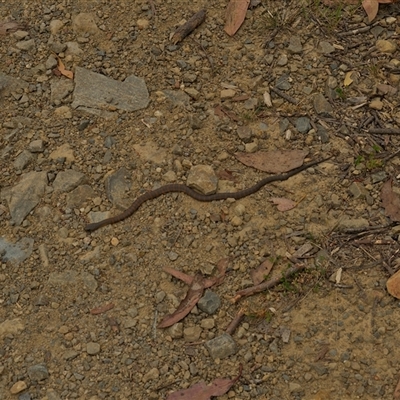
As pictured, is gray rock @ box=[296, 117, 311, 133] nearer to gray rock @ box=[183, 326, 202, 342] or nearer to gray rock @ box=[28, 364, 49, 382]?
gray rock @ box=[183, 326, 202, 342]

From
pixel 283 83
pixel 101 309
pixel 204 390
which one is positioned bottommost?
pixel 204 390

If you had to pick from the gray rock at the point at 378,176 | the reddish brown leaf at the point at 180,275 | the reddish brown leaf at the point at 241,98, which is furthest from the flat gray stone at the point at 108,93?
the gray rock at the point at 378,176

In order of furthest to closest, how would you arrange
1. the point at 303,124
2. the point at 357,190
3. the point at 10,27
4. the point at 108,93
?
the point at 10,27
the point at 108,93
the point at 303,124
the point at 357,190

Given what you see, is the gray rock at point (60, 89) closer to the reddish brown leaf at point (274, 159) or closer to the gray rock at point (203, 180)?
the gray rock at point (203, 180)

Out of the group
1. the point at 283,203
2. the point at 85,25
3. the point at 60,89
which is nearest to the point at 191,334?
the point at 283,203

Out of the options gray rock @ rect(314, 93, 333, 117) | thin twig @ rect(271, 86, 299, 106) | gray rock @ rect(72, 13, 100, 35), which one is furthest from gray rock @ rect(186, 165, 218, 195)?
gray rock @ rect(72, 13, 100, 35)

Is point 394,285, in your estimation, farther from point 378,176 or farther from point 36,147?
point 36,147

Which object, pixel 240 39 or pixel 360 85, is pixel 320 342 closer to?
pixel 360 85
